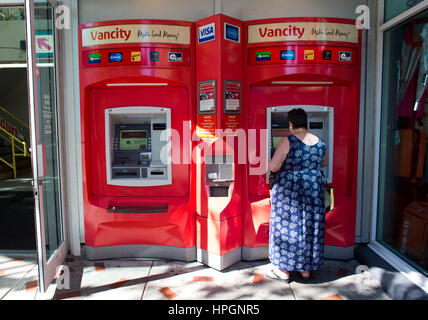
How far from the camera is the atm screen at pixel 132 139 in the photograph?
3.46 m

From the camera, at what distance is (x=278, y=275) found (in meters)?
3.00

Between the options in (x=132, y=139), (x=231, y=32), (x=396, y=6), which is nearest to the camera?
(x=231, y=32)

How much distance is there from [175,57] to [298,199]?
1.86 meters

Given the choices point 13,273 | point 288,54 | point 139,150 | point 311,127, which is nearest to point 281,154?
point 311,127

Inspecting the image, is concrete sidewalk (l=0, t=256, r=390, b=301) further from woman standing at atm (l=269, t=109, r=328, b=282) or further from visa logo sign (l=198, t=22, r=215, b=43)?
visa logo sign (l=198, t=22, r=215, b=43)

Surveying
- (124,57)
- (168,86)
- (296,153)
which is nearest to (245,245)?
(296,153)

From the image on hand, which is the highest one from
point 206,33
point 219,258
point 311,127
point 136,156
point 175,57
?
point 206,33

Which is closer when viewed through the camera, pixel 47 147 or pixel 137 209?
pixel 47 147

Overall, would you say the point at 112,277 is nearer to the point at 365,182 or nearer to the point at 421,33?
the point at 365,182

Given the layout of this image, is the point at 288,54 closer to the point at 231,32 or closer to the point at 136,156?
the point at 231,32

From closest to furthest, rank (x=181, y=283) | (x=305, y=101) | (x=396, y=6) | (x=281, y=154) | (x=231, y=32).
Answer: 1. (x=281, y=154)
2. (x=181, y=283)
3. (x=231, y=32)
4. (x=396, y=6)
5. (x=305, y=101)

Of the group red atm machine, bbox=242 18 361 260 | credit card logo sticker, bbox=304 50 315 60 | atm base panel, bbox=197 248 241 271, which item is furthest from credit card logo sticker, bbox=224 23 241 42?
atm base panel, bbox=197 248 241 271

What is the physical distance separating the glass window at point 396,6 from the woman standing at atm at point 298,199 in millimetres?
1489
